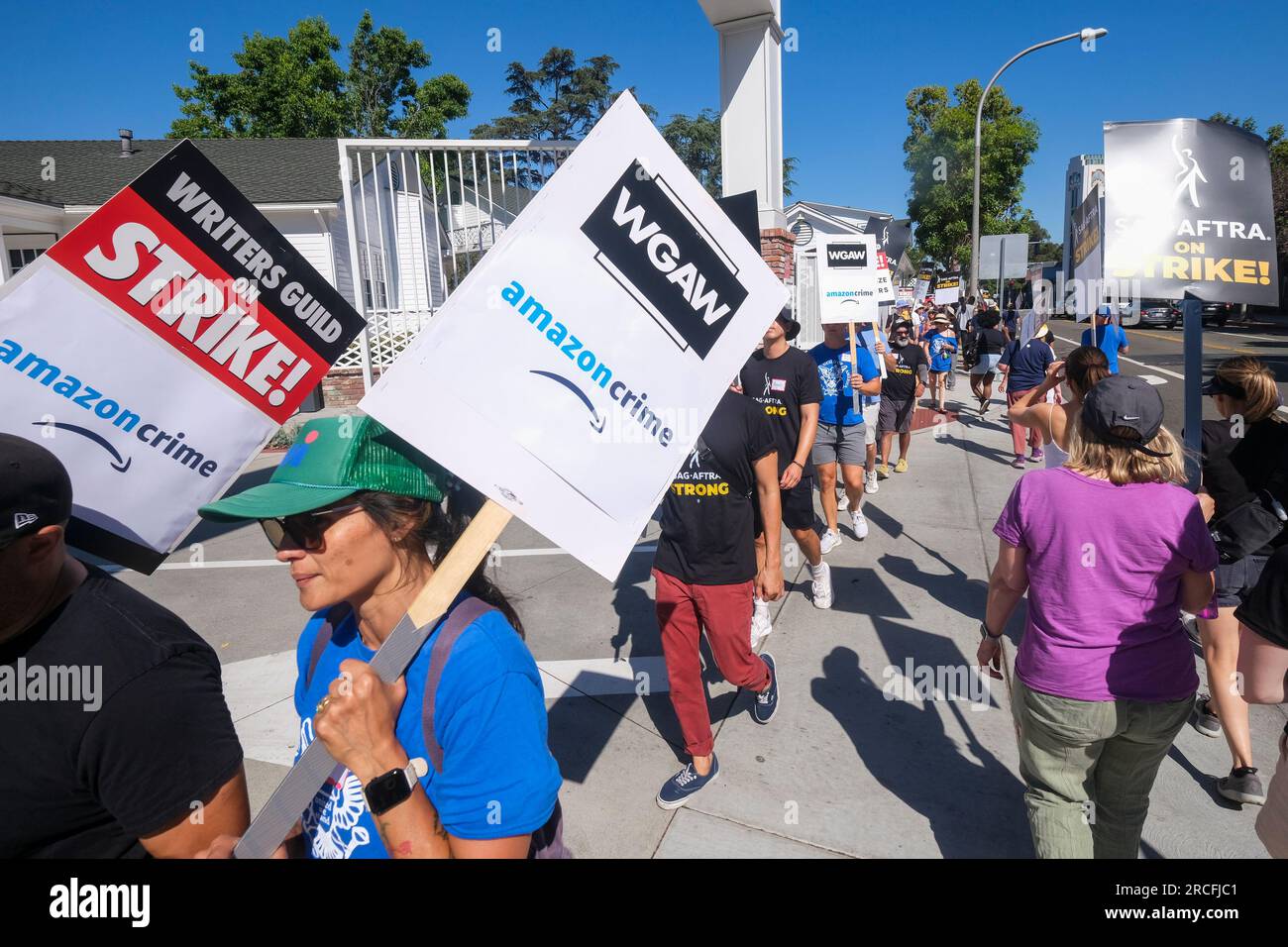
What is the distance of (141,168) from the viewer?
18.1 m

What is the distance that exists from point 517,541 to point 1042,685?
17.9 feet

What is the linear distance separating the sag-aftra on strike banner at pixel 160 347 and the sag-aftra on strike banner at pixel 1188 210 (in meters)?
3.59

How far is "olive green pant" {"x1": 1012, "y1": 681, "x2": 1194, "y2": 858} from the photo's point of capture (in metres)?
2.15

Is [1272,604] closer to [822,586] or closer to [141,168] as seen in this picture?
→ [822,586]

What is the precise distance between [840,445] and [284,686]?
451cm

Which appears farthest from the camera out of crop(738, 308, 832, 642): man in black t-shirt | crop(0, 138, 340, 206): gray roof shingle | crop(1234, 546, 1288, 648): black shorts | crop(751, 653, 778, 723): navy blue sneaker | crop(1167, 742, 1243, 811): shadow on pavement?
crop(0, 138, 340, 206): gray roof shingle

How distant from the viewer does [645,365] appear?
1506 mm

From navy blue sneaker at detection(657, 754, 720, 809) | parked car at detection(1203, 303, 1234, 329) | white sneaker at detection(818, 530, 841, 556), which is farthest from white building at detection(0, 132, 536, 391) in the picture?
parked car at detection(1203, 303, 1234, 329)

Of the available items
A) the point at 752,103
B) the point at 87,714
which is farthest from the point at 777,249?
the point at 87,714

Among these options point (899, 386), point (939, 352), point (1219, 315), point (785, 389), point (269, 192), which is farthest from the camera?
point (1219, 315)

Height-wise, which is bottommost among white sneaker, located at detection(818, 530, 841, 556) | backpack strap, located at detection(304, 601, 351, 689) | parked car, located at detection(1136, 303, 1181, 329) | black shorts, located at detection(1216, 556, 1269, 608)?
white sneaker, located at detection(818, 530, 841, 556)

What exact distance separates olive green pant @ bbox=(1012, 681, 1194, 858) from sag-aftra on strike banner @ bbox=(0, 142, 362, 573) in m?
2.30

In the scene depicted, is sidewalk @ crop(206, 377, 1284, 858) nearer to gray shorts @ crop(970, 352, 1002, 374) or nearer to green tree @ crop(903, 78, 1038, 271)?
gray shorts @ crop(970, 352, 1002, 374)
